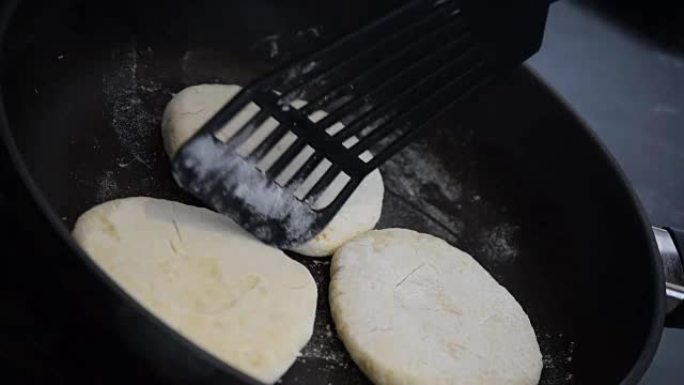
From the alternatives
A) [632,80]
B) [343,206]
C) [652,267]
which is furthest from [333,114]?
[632,80]

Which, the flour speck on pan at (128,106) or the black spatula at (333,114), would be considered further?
the flour speck on pan at (128,106)

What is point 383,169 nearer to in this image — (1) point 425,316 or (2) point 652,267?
(1) point 425,316

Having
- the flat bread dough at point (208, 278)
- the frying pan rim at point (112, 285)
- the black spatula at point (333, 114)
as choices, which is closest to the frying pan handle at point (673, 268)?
the black spatula at point (333, 114)

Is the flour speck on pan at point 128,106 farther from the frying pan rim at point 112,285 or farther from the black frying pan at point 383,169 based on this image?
the frying pan rim at point 112,285

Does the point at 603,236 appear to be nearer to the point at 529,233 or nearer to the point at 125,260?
the point at 529,233

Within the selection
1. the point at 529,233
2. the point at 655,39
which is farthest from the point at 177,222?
the point at 655,39
